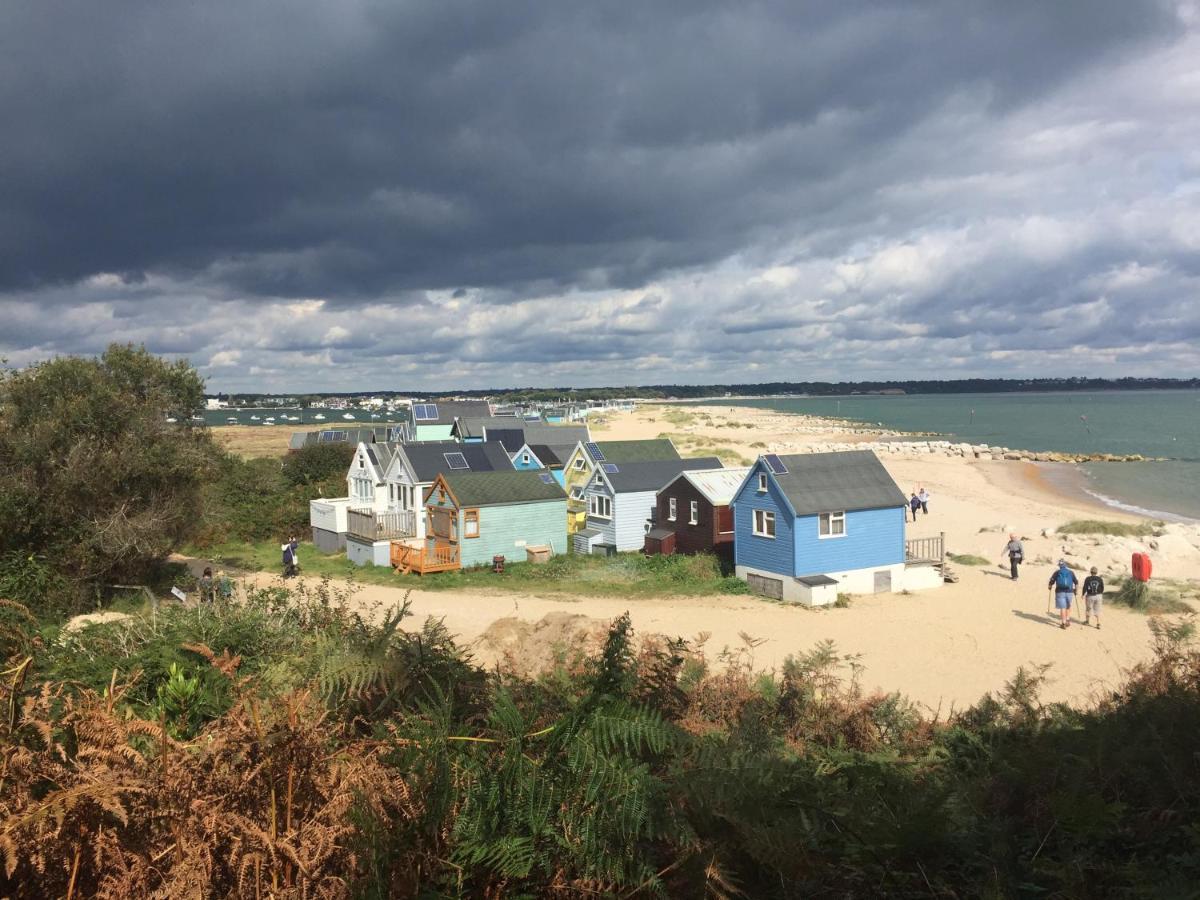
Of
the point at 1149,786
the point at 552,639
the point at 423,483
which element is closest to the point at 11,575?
the point at 552,639

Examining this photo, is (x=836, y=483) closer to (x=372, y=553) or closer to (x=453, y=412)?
(x=372, y=553)

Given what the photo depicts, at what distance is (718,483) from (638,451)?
10090mm

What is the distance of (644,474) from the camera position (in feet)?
119

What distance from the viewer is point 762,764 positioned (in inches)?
196

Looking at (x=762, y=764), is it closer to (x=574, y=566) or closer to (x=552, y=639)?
(x=552, y=639)

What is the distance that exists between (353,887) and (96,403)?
78.5ft

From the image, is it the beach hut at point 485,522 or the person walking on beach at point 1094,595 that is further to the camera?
the beach hut at point 485,522

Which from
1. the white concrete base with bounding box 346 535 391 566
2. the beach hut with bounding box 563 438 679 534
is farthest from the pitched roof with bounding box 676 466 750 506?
the white concrete base with bounding box 346 535 391 566

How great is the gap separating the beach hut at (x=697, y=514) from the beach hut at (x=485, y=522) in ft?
14.6

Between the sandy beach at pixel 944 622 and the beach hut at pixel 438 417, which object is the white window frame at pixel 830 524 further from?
the beach hut at pixel 438 417

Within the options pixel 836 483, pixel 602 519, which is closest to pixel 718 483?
pixel 836 483

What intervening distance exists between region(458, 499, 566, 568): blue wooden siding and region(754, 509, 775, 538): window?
9700mm

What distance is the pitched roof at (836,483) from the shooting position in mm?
27156

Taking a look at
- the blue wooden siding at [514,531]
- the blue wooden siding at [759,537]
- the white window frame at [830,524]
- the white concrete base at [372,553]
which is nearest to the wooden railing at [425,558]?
the blue wooden siding at [514,531]
